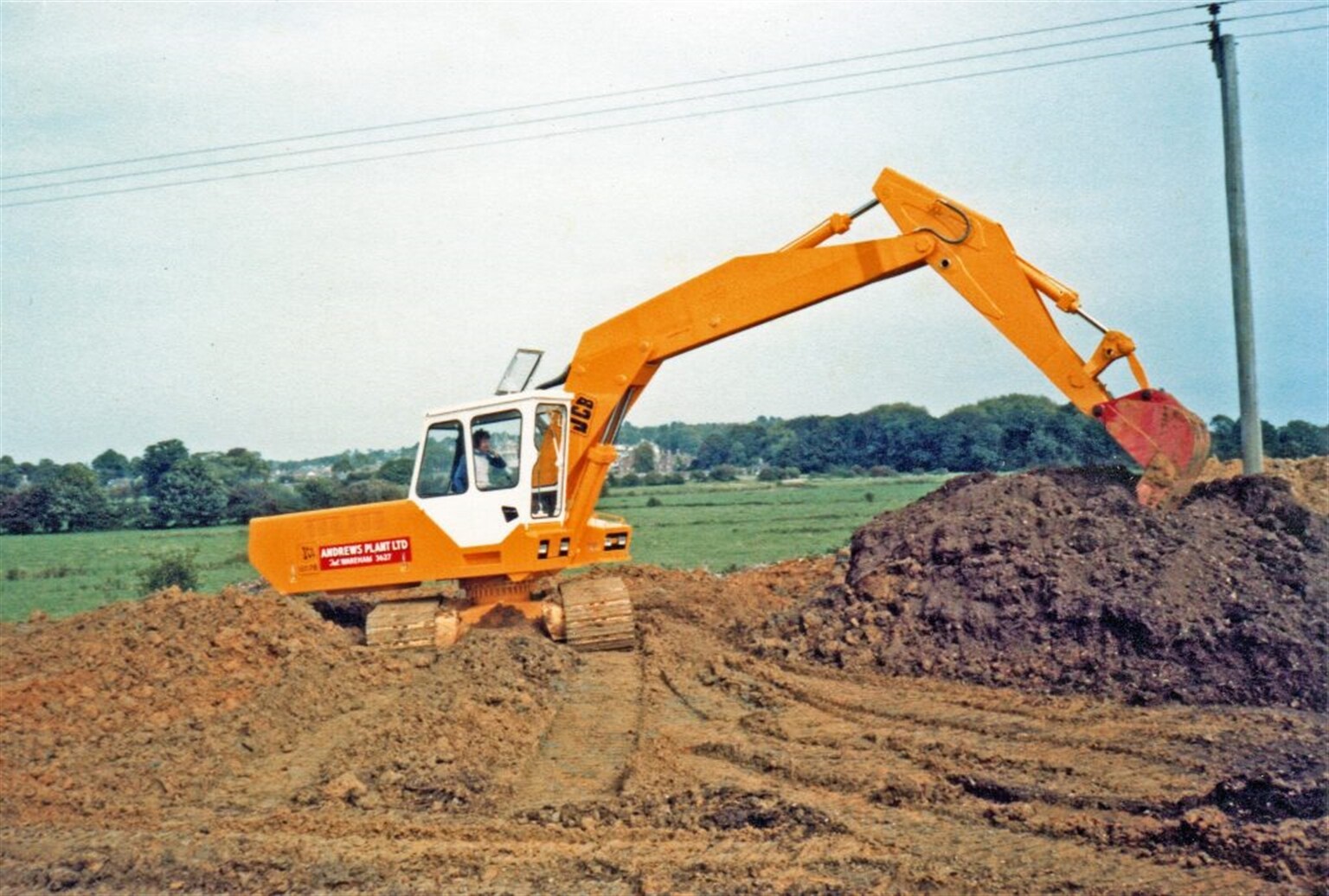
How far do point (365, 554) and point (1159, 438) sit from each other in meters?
8.15

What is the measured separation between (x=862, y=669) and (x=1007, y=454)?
1521 inches

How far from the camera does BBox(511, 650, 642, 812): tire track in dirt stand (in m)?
8.12

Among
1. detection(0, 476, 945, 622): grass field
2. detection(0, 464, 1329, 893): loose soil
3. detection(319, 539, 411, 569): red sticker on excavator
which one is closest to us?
detection(0, 464, 1329, 893): loose soil

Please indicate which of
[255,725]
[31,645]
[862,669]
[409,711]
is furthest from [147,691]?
[862,669]

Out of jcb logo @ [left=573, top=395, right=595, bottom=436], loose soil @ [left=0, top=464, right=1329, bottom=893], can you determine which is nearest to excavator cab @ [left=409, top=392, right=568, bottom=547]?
jcb logo @ [left=573, top=395, right=595, bottom=436]

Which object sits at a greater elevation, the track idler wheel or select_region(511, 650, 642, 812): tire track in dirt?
the track idler wheel

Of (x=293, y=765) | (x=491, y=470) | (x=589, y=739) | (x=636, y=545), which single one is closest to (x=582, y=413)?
(x=491, y=470)

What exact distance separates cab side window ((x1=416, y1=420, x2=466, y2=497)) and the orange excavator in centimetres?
2

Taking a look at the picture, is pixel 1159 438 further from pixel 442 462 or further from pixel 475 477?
pixel 442 462

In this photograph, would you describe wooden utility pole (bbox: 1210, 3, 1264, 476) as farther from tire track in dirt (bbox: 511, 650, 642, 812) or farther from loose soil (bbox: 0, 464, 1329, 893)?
tire track in dirt (bbox: 511, 650, 642, 812)

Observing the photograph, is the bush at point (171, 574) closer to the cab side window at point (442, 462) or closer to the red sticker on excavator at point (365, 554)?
the red sticker on excavator at point (365, 554)

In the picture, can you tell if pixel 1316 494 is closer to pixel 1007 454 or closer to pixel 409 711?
pixel 409 711

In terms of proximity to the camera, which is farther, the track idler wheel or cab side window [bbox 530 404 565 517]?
cab side window [bbox 530 404 565 517]

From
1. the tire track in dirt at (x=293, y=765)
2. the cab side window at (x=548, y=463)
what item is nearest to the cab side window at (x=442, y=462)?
the cab side window at (x=548, y=463)
